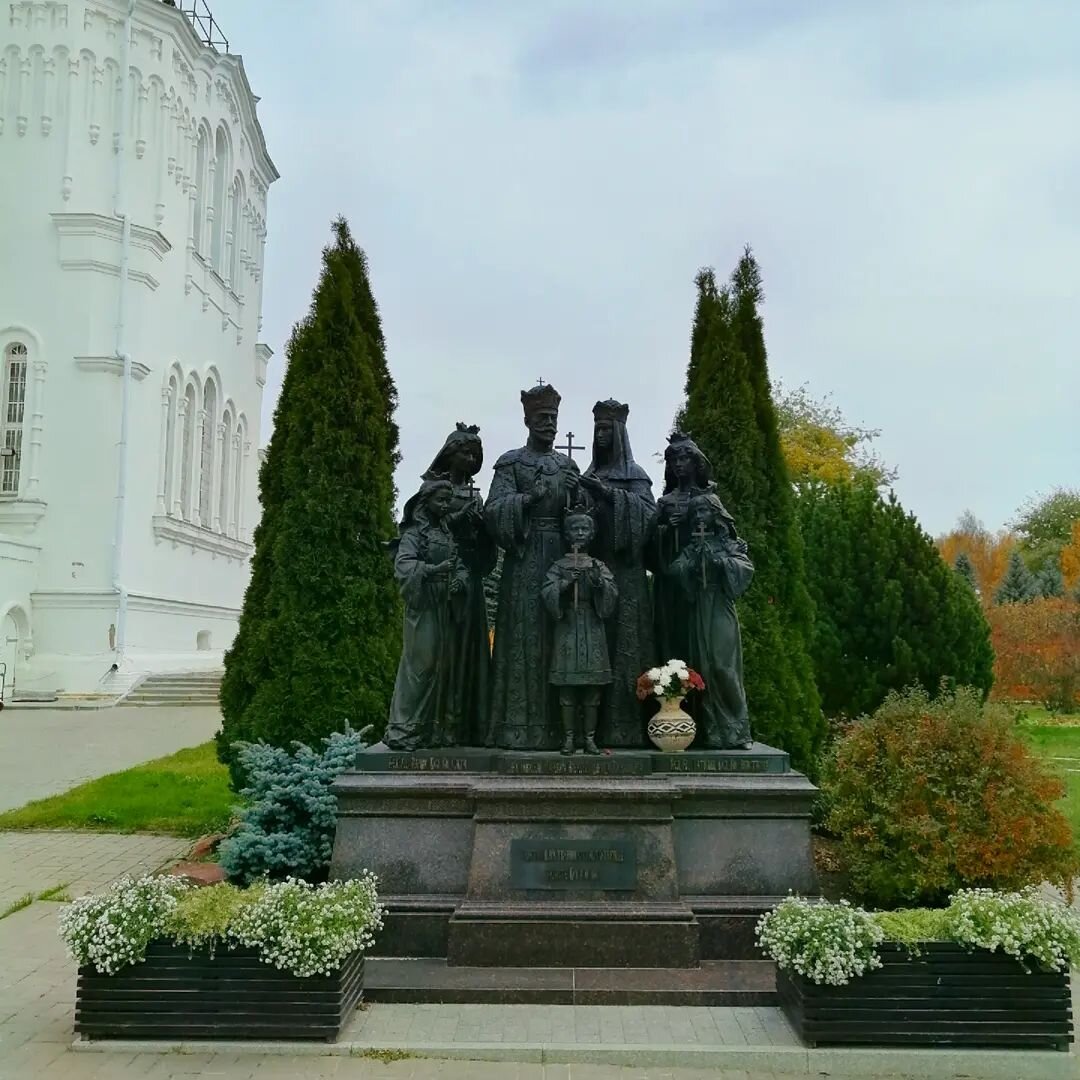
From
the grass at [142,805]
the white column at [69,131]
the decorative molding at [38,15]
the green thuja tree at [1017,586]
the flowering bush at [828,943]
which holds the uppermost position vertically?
the decorative molding at [38,15]

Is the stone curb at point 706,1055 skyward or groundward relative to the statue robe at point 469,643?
groundward

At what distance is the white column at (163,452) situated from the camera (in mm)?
27172

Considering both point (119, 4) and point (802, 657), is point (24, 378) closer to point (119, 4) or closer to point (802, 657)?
point (119, 4)

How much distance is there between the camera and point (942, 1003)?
4.86 meters

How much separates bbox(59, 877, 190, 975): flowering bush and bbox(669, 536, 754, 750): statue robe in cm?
338

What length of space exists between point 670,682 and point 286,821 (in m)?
3.08

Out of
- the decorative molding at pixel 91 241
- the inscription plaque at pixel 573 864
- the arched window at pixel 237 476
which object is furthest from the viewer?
the arched window at pixel 237 476

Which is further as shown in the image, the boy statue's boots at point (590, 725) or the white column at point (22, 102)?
the white column at point (22, 102)

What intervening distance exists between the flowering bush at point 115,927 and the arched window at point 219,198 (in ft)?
96.3

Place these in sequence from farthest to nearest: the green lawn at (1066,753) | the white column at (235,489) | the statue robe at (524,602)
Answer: the white column at (235,489) → the green lawn at (1066,753) → the statue robe at (524,602)

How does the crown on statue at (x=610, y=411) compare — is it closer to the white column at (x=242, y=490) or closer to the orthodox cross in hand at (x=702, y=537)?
the orthodox cross in hand at (x=702, y=537)

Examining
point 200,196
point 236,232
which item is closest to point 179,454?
point 200,196

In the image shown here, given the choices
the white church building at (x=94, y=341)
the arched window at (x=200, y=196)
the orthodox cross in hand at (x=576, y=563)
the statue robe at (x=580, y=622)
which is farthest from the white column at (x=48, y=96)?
the statue robe at (x=580, y=622)

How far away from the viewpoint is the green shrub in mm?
7211
